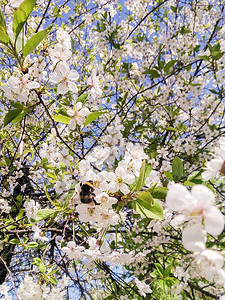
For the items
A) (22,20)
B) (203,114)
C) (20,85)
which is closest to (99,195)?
(20,85)

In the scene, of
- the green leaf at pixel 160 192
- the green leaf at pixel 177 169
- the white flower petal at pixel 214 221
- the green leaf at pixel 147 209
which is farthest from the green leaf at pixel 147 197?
the green leaf at pixel 177 169

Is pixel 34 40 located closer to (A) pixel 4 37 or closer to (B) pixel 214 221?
(A) pixel 4 37

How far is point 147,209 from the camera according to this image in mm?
916

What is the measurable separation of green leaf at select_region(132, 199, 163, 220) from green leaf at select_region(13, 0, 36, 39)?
0.84 metres

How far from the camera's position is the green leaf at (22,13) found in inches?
35.5

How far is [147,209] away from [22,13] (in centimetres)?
91

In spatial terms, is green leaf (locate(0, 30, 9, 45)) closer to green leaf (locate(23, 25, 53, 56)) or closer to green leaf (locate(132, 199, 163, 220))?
green leaf (locate(23, 25, 53, 56))

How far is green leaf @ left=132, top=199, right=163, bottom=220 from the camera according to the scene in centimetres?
89

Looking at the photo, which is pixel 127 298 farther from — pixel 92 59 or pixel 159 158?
pixel 92 59

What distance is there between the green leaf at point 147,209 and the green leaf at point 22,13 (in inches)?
33.0

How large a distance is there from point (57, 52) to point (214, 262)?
1.02 m

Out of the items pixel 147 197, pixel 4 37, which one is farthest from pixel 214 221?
pixel 4 37

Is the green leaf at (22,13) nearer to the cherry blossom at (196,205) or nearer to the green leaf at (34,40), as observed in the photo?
the green leaf at (34,40)

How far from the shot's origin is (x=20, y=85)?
1.05 metres
